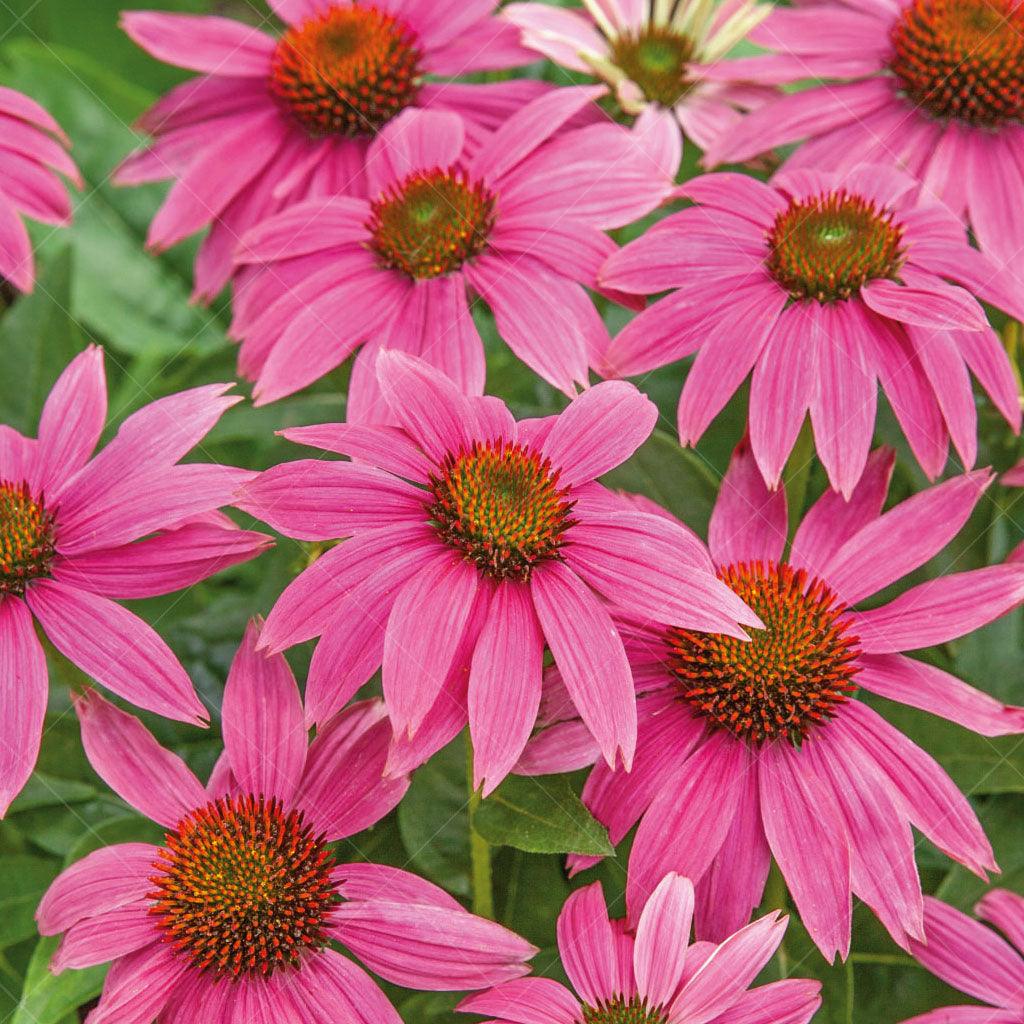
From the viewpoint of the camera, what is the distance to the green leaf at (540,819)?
0.71 m

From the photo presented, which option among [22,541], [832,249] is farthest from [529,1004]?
[832,249]

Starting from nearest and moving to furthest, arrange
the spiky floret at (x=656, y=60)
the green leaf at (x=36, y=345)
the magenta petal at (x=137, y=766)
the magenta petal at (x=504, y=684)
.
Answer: the magenta petal at (x=504, y=684), the magenta petal at (x=137, y=766), the spiky floret at (x=656, y=60), the green leaf at (x=36, y=345)

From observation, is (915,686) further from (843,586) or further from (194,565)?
(194,565)

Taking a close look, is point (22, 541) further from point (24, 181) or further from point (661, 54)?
point (661, 54)

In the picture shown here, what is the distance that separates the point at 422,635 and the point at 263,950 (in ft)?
0.61

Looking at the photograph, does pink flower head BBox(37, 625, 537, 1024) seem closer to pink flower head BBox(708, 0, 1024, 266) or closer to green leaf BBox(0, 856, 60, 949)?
green leaf BBox(0, 856, 60, 949)

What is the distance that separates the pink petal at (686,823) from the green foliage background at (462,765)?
0.04 meters

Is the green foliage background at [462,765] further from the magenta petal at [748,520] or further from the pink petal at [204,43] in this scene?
the pink petal at [204,43]

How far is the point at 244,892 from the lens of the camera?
2.35 ft

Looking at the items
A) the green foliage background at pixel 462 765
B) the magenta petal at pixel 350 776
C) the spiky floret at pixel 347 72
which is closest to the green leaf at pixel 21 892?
the green foliage background at pixel 462 765

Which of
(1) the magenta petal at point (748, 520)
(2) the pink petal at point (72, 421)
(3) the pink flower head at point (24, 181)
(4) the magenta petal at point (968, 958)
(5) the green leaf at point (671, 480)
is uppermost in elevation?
(3) the pink flower head at point (24, 181)

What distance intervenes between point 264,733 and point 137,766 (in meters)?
0.08

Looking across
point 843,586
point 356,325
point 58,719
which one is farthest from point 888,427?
point 58,719

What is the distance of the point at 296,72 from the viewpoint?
43.4 inches
